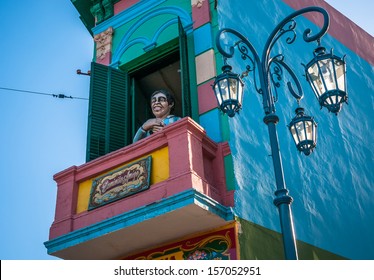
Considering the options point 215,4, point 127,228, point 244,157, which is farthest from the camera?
point 215,4

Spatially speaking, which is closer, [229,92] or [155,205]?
[229,92]

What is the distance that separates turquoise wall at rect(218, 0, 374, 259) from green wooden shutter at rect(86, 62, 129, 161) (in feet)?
6.74

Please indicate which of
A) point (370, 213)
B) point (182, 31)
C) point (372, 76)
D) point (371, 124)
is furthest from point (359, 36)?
point (182, 31)

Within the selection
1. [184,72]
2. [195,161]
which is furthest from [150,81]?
[195,161]

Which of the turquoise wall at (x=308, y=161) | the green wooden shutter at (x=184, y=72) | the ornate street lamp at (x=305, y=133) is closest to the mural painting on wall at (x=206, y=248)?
the turquoise wall at (x=308, y=161)

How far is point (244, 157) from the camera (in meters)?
8.38

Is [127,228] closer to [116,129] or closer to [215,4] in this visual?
[116,129]

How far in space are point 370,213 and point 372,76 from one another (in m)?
3.82

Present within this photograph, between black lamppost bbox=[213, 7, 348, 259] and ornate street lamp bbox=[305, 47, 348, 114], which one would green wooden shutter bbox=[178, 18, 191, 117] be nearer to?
black lamppost bbox=[213, 7, 348, 259]

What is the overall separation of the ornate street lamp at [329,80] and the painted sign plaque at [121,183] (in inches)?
107

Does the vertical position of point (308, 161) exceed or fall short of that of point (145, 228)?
it exceeds it

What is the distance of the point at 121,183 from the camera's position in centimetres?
820

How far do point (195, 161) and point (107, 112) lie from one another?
8.92ft

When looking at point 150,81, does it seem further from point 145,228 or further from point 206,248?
point 206,248
